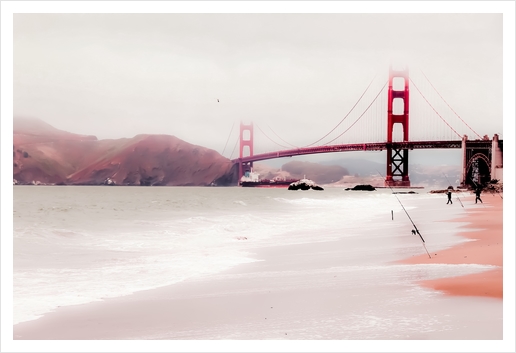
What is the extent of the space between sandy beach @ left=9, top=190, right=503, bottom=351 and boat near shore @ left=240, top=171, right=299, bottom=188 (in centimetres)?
3689

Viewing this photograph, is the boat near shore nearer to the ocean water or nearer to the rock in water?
the rock in water

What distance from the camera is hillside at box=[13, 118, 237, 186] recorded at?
36.5 feet

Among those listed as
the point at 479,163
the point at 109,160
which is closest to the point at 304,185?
the point at 109,160

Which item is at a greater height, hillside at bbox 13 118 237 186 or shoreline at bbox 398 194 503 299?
hillside at bbox 13 118 237 186

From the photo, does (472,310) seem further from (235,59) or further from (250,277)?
(235,59)

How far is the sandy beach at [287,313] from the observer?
339 centimetres

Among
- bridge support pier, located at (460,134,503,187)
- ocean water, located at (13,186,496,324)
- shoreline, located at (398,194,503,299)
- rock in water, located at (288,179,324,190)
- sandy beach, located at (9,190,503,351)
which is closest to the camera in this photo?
sandy beach, located at (9,190,503,351)

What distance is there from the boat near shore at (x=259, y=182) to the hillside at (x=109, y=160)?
3.06 metres

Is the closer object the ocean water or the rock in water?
the ocean water

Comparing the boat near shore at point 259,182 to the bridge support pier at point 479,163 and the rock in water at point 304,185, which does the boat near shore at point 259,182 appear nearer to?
the rock in water at point 304,185

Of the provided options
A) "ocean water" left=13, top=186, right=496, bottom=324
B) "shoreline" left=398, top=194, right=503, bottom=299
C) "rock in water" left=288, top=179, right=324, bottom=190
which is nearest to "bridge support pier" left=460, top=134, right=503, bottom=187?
"ocean water" left=13, top=186, right=496, bottom=324

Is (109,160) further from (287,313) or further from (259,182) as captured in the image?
(259,182)

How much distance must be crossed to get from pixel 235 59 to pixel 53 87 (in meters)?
3.14

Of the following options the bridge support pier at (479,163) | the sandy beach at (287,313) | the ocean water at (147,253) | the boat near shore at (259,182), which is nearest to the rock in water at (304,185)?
the boat near shore at (259,182)
